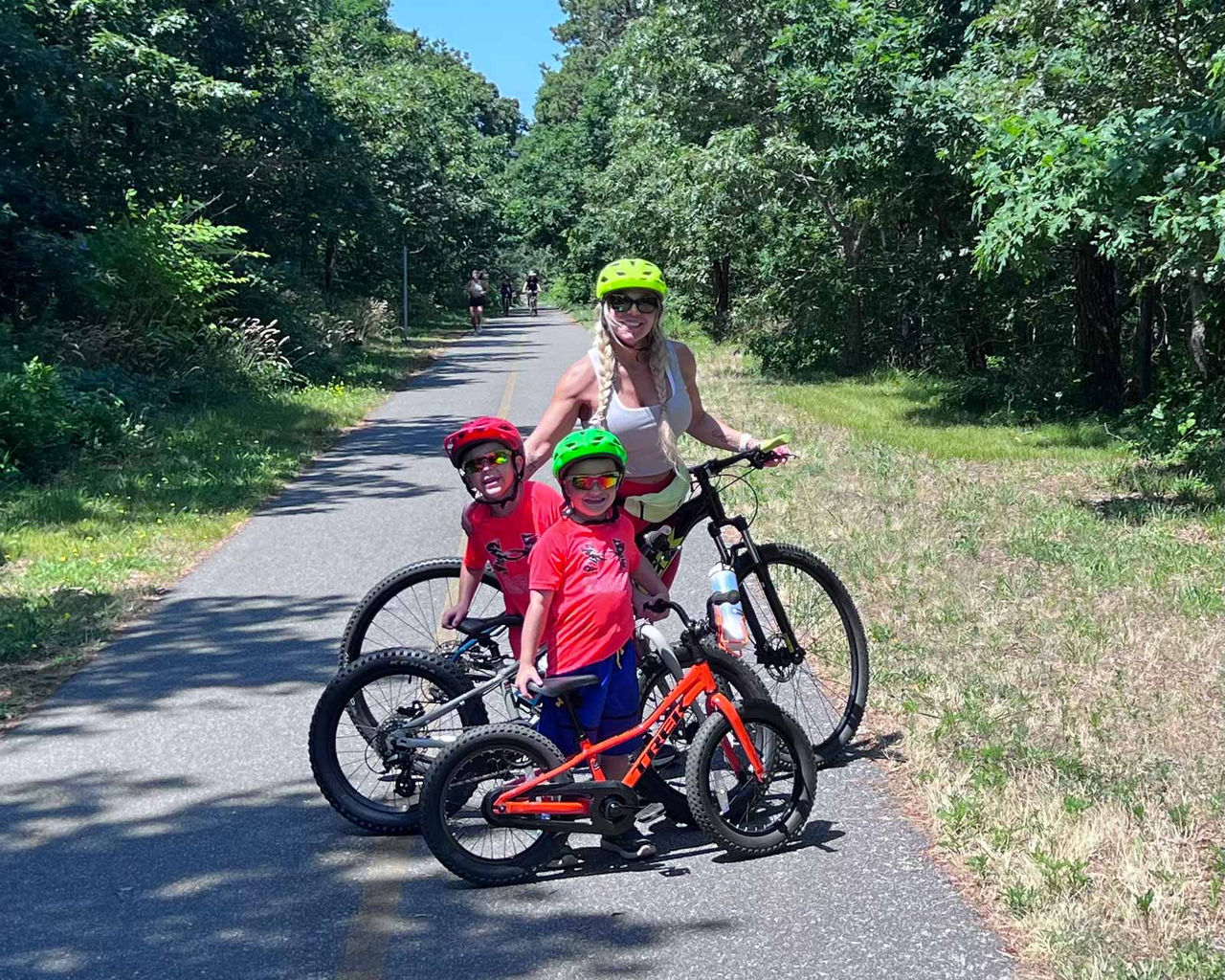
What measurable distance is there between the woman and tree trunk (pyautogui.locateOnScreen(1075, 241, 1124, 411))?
13.7 m

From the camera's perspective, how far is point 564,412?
5.32 meters

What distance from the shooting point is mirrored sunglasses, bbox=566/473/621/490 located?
472 centimetres

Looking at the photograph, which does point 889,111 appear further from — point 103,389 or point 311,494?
point 103,389

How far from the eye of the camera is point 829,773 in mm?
5594

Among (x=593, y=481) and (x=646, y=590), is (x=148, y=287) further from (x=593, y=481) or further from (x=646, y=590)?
(x=593, y=481)

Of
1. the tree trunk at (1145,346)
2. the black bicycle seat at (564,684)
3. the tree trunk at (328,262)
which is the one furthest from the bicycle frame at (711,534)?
the tree trunk at (328,262)

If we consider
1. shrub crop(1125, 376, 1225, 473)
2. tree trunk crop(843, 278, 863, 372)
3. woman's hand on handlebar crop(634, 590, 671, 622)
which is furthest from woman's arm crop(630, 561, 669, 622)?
tree trunk crop(843, 278, 863, 372)

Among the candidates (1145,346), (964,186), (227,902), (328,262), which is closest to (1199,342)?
(1145,346)

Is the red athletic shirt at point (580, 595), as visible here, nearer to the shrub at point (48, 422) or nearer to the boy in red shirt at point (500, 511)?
the boy in red shirt at point (500, 511)

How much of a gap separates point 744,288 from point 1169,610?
30688 mm

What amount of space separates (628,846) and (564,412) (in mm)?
1642

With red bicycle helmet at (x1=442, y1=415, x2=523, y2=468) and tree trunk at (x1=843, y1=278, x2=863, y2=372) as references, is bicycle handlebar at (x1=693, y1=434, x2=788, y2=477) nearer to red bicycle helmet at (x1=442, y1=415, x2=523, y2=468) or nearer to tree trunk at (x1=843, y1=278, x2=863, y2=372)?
red bicycle helmet at (x1=442, y1=415, x2=523, y2=468)

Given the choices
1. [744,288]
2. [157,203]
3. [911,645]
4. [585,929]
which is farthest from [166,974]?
[744,288]

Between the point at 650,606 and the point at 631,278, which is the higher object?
the point at 631,278
